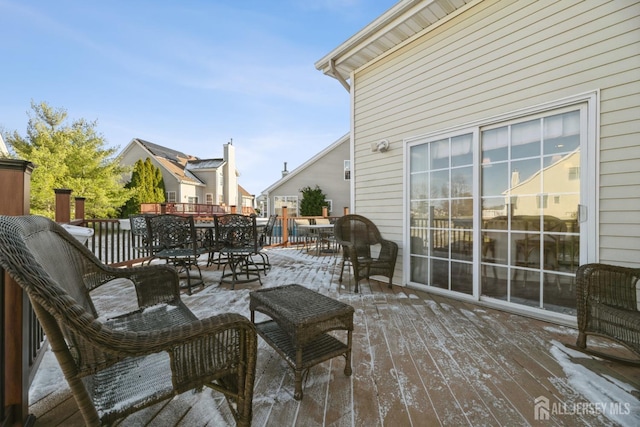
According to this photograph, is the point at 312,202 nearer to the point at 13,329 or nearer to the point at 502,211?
the point at 502,211

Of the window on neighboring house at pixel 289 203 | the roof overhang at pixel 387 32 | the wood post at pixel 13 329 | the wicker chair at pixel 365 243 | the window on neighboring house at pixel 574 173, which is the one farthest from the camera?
the window on neighboring house at pixel 289 203

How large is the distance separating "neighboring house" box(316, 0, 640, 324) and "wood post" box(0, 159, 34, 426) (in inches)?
146

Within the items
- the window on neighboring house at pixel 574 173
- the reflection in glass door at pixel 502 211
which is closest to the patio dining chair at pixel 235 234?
the reflection in glass door at pixel 502 211

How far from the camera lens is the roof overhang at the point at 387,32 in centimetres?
321

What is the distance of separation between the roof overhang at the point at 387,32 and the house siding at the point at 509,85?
12cm

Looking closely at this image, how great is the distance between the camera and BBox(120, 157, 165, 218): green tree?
14.7 metres

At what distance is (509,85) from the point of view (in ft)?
9.34

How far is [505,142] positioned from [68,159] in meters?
15.9

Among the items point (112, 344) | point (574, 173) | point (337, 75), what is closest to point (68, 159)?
point (337, 75)

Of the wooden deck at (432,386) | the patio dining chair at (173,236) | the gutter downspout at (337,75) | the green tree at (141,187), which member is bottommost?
the wooden deck at (432,386)

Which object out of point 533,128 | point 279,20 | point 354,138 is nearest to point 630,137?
point 533,128

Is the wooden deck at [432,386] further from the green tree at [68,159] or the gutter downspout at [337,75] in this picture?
the green tree at [68,159]

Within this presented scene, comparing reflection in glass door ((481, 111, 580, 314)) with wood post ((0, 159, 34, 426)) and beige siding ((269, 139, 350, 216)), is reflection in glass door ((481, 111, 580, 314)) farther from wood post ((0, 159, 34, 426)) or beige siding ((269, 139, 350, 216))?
beige siding ((269, 139, 350, 216))

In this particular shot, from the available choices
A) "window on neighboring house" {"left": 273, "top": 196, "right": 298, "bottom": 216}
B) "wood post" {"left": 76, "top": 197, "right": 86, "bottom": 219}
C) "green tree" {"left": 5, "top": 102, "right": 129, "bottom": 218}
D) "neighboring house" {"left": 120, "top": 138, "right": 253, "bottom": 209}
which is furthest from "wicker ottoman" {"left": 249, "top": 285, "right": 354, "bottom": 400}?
"neighboring house" {"left": 120, "top": 138, "right": 253, "bottom": 209}
